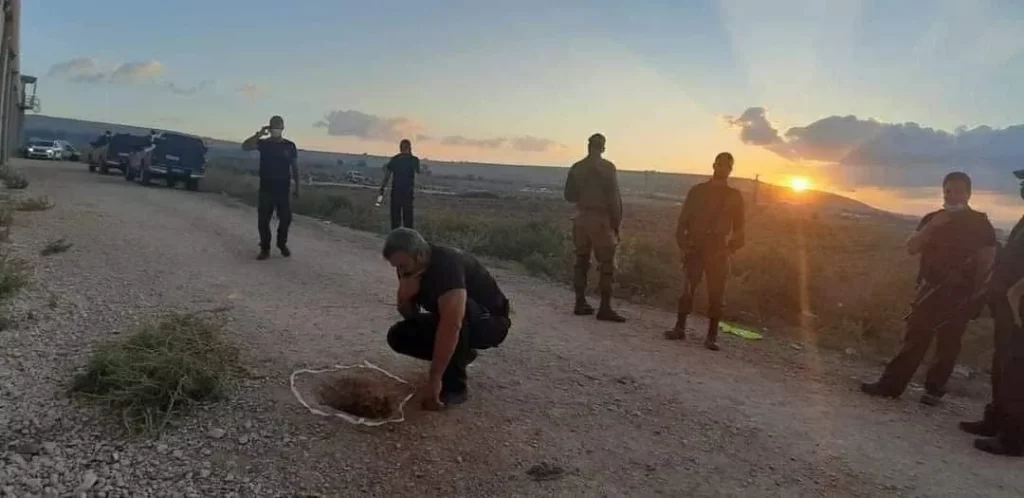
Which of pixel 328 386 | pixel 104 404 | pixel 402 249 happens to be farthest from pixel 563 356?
pixel 104 404

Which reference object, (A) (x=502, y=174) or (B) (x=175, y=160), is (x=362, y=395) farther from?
(A) (x=502, y=174)

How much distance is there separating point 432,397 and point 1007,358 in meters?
3.76

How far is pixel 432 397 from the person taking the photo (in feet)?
16.2

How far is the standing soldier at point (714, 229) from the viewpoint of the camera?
720cm

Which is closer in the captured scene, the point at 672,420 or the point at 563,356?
the point at 672,420

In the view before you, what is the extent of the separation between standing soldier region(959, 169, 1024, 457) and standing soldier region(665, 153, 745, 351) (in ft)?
6.95

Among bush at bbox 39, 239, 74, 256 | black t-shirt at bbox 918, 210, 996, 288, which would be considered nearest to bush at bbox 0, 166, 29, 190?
bush at bbox 39, 239, 74, 256

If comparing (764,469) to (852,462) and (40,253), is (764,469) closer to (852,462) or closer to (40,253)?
(852,462)

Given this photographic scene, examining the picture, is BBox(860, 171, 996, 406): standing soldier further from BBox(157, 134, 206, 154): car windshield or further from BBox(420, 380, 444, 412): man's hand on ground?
BBox(157, 134, 206, 154): car windshield

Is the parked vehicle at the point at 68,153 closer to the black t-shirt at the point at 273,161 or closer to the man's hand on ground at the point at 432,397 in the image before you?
the black t-shirt at the point at 273,161

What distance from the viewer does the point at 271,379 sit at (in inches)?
213

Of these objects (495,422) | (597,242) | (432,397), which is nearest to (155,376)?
(432,397)

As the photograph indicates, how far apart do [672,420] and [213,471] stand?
2.87m

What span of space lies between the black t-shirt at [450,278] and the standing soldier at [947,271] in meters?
3.35
